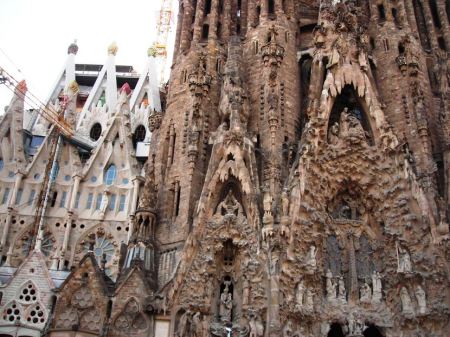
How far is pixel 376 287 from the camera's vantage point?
19109 mm

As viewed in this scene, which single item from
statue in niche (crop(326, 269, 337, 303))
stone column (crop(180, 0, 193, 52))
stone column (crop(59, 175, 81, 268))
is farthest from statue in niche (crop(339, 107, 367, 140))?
stone column (crop(59, 175, 81, 268))

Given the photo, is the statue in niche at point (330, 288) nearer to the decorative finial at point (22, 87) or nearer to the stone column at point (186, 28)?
the stone column at point (186, 28)

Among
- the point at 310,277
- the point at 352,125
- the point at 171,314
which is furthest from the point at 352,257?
the point at 171,314

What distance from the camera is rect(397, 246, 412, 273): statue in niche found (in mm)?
18328

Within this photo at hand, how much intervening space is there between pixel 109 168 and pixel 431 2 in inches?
806

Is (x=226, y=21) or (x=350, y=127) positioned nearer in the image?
(x=350, y=127)

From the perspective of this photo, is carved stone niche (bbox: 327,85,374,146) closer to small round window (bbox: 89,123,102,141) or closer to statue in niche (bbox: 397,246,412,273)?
statue in niche (bbox: 397,246,412,273)

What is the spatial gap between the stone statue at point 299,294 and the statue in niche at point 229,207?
3.41 meters

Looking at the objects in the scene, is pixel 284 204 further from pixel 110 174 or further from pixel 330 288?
pixel 110 174

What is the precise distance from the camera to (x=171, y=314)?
682 inches

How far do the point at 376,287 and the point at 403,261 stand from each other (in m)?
1.46

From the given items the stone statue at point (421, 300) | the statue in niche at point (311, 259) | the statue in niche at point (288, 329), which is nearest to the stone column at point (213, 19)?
the statue in niche at point (311, 259)

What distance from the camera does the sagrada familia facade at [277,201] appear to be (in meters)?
17.8

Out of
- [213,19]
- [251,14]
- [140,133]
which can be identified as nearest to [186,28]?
[213,19]
